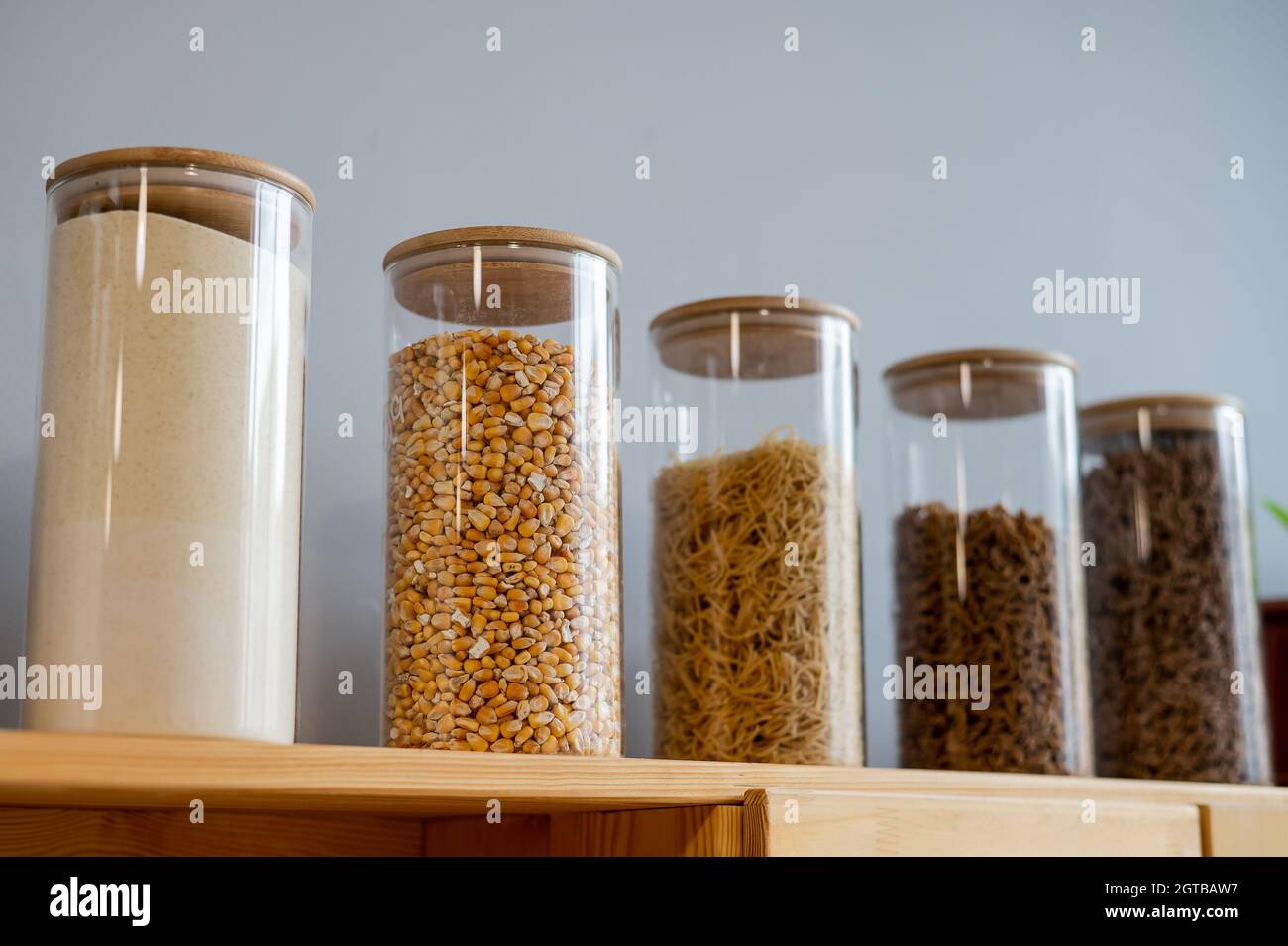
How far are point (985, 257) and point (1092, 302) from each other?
0.20 meters

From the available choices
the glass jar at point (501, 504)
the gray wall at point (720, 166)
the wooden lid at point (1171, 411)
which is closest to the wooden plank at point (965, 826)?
the glass jar at point (501, 504)

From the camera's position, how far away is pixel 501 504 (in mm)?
833

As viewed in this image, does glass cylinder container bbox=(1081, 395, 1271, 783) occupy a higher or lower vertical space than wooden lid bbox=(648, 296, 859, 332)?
lower

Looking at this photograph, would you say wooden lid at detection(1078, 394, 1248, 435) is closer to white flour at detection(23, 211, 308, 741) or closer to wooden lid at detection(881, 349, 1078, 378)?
wooden lid at detection(881, 349, 1078, 378)

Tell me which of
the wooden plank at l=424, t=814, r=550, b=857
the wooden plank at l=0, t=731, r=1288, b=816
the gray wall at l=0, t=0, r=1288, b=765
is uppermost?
the gray wall at l=0, t=0, r=1288, b=765

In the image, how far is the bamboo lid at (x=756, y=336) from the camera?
1.09 m

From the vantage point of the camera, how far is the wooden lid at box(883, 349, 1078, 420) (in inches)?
48.6

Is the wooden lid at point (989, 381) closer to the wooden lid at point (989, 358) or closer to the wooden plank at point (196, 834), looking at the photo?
the wooden lid at point (989, 358)

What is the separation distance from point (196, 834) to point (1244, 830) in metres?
0.87

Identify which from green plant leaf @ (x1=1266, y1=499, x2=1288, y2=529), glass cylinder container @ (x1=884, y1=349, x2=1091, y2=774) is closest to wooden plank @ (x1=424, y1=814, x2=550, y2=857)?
glass cylinder container @ (x1=884, y1=349, x2=1091, y2=774)

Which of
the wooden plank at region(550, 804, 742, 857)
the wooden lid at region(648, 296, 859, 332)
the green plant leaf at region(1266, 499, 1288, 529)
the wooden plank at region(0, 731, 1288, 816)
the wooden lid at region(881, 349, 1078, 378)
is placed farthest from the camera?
the green plant leaf at region(1266, 499, 1288, 529)

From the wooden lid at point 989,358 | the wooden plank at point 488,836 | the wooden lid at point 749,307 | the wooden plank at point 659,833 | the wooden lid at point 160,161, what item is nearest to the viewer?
the wooden lid at point 160,161

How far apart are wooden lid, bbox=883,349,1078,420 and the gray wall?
0.11 m

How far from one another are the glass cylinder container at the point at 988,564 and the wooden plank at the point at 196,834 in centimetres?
47
